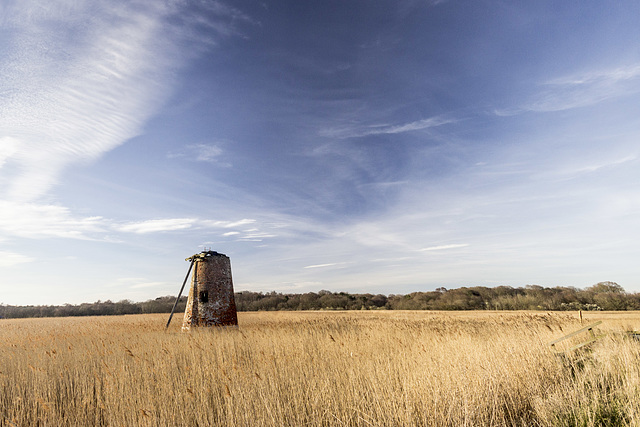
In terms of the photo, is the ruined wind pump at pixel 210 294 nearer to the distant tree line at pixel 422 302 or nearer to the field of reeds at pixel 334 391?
the field of reeds at pixel 334 391

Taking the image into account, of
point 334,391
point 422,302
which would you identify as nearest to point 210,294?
point 334,391

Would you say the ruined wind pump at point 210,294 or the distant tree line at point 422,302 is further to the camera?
the distant tree line at point 422,302

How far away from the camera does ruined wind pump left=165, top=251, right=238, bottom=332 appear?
15773 mm

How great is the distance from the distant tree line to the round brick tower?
104 ft

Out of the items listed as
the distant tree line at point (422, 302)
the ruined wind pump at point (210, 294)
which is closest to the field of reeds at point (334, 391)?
the ruined wind pump at point (210, 294)

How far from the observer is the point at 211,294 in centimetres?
1602

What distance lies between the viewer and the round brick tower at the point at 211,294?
15.8 meters

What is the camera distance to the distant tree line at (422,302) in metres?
33.6

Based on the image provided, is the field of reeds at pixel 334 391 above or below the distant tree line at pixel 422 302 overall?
above

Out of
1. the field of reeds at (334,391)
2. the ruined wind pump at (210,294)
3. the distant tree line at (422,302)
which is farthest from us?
the distant tree line at (422,302)

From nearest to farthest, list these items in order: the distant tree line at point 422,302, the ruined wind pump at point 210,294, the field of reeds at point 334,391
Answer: the field of reeds at point 334,391, the ruined wind pump at point 210,294, the distant tree line at point 422,302

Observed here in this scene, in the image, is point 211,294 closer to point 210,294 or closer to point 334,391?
point 210,294

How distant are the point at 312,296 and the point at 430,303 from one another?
2121 centimetres

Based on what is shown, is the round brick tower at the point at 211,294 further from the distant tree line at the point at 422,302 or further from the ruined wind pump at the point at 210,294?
the distant tree line at the point at 422,302
